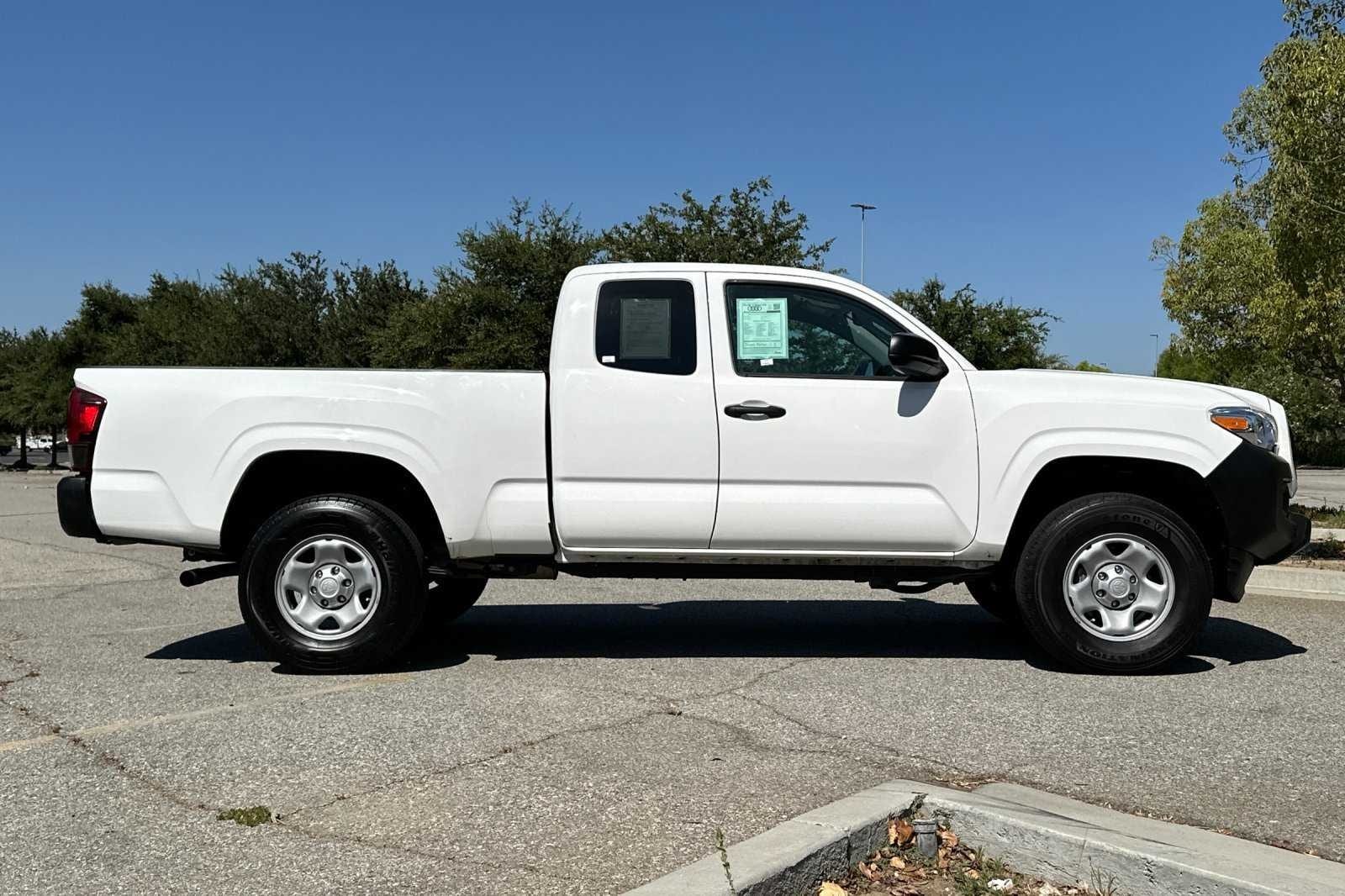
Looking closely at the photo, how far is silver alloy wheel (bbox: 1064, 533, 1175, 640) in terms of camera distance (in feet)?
19.3

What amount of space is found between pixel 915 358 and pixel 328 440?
3.06m

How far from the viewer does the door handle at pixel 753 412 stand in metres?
5.91

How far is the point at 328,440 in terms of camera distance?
593 cm

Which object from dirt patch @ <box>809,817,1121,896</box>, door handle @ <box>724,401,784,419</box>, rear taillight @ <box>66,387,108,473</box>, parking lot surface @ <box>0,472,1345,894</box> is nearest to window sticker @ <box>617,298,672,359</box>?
A: door handle @ <box>724,401,784,419</box>

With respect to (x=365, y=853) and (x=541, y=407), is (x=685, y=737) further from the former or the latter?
(x=541, y=407)

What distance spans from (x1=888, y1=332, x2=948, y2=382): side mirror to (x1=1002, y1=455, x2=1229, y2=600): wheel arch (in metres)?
0.78

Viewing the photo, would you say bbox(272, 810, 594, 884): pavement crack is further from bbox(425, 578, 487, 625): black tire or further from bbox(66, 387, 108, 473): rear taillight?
bbox(425, 578, 487, 625): black tire

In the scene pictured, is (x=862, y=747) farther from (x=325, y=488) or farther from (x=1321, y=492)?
(x=1321, y=492)

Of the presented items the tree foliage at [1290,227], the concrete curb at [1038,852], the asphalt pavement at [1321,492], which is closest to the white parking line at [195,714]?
the concrete curb at [1038,852]

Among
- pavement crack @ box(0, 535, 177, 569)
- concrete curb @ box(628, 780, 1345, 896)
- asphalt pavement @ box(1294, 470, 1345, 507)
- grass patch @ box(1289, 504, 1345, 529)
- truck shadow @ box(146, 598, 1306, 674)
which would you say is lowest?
asphalt pavement @ box(1294, 470, 1345, 507)

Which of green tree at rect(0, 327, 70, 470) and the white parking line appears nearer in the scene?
the white parking line

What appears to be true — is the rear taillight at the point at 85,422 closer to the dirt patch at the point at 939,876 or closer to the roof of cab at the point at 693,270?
the roof of cab at the point at 693,270

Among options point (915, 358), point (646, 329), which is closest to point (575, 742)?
point (646, 329)

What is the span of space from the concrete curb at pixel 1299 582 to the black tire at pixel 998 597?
9.11 feet
